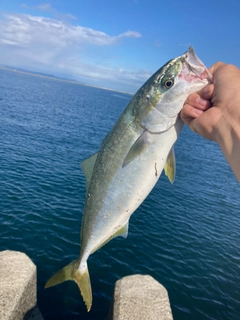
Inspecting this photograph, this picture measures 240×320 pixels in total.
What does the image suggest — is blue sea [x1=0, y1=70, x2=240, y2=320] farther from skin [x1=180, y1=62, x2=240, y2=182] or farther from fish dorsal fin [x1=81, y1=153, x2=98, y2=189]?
skin [x1=180, y1=62, x2=240, y2=182]

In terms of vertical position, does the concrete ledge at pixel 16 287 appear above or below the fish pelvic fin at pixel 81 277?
below

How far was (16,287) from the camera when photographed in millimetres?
9766

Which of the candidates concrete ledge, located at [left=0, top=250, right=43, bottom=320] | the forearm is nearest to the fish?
the forearm

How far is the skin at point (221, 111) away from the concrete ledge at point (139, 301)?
7514 millimetres

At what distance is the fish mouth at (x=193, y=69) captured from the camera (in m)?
4.98

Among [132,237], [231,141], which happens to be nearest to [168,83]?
[231,141]

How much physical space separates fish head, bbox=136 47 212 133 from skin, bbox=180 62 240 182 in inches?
7.1

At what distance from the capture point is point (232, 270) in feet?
62.1

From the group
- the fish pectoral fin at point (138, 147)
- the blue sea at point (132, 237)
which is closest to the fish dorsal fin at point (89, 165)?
the fish pectoral fin at point (138, 147)

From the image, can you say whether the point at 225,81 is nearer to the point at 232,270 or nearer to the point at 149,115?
the point at 149,115

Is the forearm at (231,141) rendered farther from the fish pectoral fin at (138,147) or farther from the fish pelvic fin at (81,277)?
the fish pelvic fin at (81,277)

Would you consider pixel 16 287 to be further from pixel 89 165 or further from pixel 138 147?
pixel 138 147

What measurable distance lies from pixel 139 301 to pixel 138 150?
737cm

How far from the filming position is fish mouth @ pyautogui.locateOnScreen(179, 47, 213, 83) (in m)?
4.98
